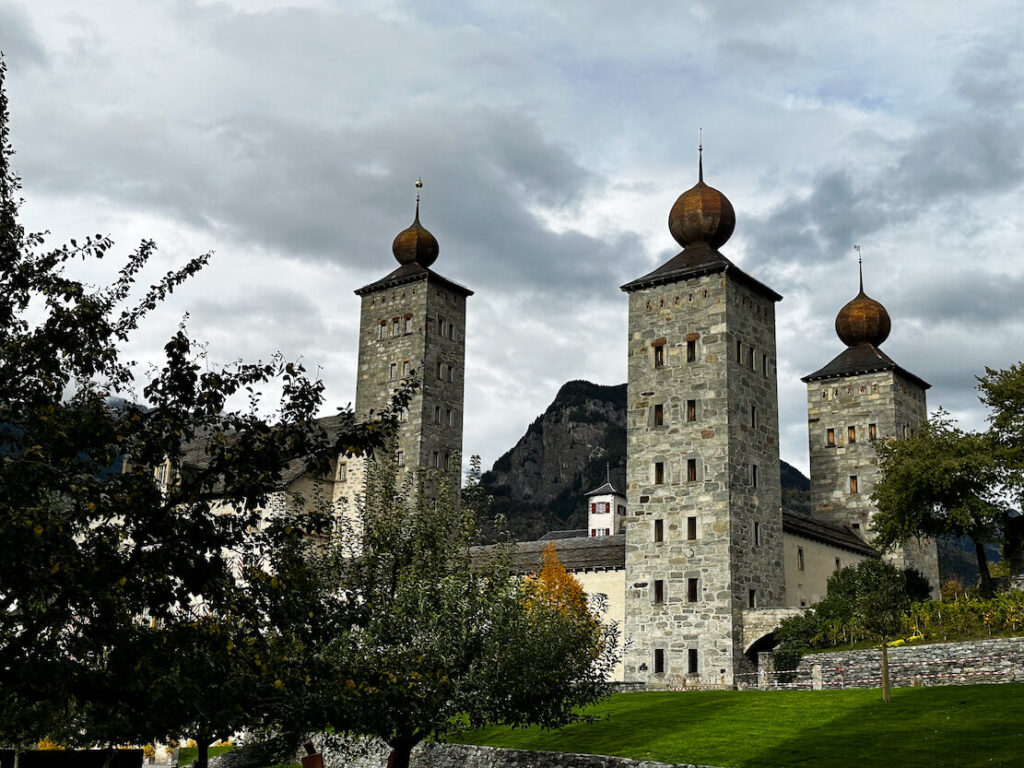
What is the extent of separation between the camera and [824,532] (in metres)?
57.7

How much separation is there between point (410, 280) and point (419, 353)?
4915mm

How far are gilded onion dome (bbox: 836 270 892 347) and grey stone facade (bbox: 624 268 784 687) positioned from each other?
1901 centimetres

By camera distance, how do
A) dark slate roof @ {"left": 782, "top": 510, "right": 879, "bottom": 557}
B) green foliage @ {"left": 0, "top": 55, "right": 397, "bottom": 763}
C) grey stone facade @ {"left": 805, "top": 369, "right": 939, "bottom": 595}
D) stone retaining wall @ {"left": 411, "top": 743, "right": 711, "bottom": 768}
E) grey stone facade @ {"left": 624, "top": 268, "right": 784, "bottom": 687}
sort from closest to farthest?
green foliage @ {"left": 0, "top": 55, "right": 397, "bottom": 763} < stone retaining wall @ {"left": 411, "top": 743, "right": 711, "bottom": 768} < grey stone facade @ {"left": 624, "top": 268, "right": 784, "bottom": 687} < dark slate roof @ {"left": 782, "top": 510, "right": 879, "bottom": 557} < grey stone facade @ {"left": 805, "top": 369, "right": 939, "bottom": 595}

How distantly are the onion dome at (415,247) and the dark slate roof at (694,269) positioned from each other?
64.2 ft

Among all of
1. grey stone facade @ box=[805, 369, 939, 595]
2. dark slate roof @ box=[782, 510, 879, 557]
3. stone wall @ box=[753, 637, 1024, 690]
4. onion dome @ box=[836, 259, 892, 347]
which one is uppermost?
onion dome @ box=[836, 259, 892, 347]

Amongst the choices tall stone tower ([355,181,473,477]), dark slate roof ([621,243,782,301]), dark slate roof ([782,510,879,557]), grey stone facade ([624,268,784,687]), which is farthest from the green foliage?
tall stone tower ([355,181,473,477])

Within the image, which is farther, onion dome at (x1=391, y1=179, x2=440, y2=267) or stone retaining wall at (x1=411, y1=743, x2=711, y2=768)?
onion dome at (x1=391, y1=179, x2=440, y2=267)

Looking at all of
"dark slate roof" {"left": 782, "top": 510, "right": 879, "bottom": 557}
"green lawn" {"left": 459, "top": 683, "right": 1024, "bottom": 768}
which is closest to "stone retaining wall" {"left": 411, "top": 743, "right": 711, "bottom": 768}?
"green lawn" {"left": 459, "top": 683, "right": 1024, "bottom": 768}

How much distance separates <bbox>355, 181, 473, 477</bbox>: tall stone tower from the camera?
62.0m

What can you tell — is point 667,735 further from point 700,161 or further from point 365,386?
point 365,386

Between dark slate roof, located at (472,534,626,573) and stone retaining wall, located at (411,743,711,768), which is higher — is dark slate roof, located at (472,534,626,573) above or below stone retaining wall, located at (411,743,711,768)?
above

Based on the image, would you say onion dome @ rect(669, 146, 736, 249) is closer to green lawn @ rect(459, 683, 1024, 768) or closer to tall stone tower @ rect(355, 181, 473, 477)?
tall stone tower @ rect(355, 181, 473, 477)

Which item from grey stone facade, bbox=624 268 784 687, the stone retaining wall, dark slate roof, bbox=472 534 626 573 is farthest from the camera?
dark slate roof, bbox=472 534 626 573

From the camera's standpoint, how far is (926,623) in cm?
3697
